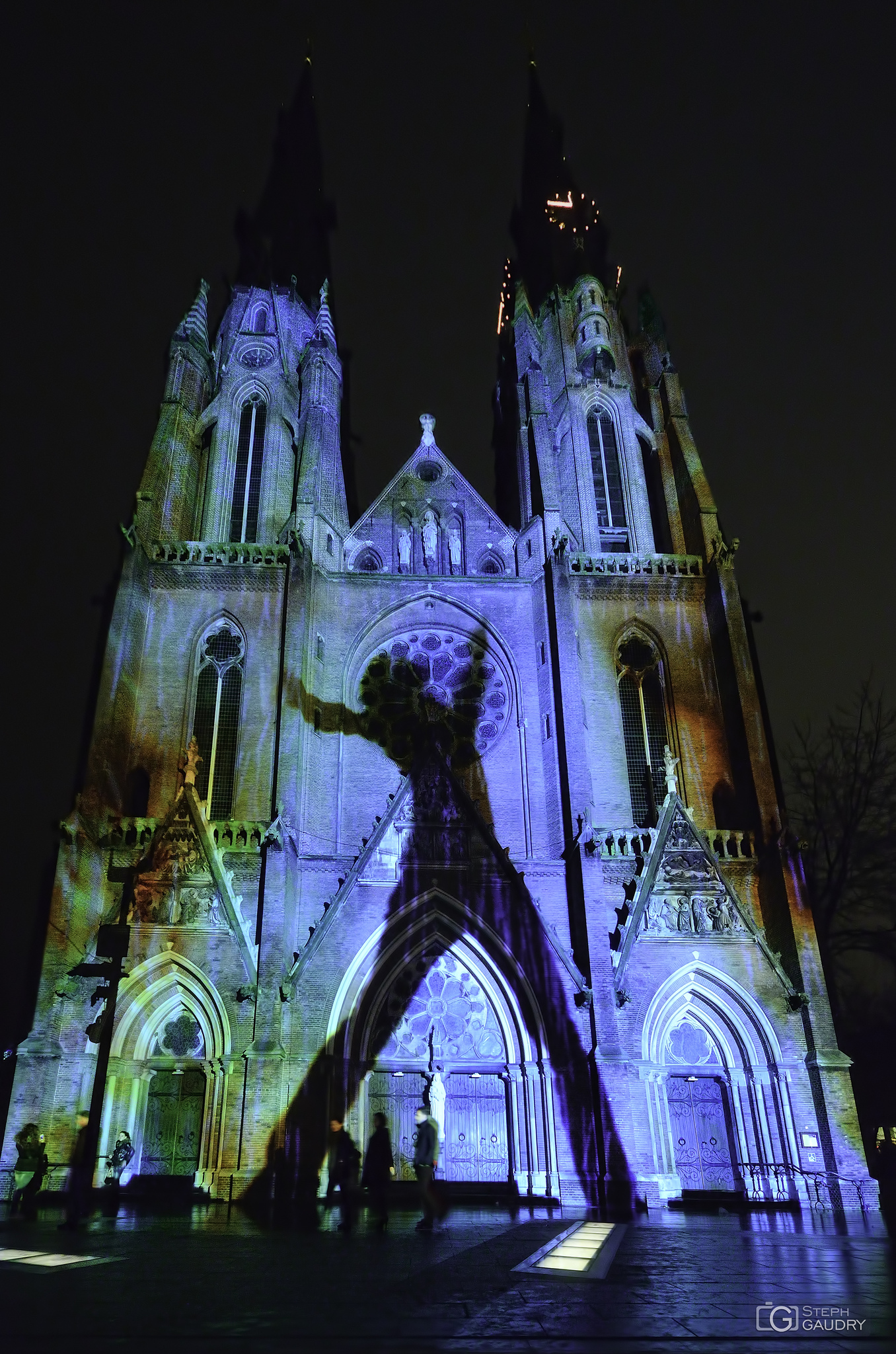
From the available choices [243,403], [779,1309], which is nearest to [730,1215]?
[779,1309]

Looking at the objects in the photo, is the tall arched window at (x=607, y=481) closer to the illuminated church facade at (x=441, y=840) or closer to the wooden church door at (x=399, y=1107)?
the illuminated church facade at (x=441, y=840)

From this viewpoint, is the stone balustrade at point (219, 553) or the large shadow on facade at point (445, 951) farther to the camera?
the stone balustrade at point (219, 553)

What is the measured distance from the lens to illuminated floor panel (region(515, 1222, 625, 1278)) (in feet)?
26.5

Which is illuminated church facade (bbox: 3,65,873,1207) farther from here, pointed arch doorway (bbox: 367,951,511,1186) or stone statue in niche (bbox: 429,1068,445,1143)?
stone statue in niche (bbox: 429,1068,445,1143)

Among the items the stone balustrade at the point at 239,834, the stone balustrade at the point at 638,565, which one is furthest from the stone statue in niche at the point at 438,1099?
the stone balustrade at the point at 638,565

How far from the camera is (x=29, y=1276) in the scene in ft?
23.9

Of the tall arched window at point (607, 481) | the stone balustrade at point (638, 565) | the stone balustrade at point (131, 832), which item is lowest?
the stone balustrade at point (131, 832)

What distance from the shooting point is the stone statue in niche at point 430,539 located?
25.2 metres

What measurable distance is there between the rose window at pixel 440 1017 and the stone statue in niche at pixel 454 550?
10.3 m

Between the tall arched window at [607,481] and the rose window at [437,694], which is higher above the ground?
the tall arched window at [607,481]

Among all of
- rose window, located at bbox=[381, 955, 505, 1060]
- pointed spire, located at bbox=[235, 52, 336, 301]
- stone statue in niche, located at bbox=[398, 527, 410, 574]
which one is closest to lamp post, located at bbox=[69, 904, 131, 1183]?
rose window, located at bbox=[381, 955, 505, 1060]

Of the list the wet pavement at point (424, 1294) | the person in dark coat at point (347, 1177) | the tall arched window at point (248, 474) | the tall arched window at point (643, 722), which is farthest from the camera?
the tall arched window at point (248, 474)

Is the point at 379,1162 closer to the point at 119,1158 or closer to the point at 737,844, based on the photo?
the point at 119,1158

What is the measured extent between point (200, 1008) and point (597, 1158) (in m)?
7.88
